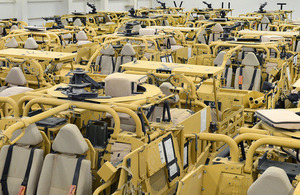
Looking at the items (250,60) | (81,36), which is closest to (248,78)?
(250,60)

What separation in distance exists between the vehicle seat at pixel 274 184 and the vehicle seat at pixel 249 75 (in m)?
7.56

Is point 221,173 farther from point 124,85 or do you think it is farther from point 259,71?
point 259,71

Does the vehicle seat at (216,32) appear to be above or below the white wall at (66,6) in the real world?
below

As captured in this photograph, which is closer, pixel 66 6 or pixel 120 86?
pixel 120 86

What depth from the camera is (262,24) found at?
23969mm

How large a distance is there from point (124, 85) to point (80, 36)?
11.7 metres

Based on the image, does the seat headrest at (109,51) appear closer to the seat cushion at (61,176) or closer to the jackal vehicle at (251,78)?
the jackal vehicle at (251,78)

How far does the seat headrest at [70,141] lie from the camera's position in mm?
5466

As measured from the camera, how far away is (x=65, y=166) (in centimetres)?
559

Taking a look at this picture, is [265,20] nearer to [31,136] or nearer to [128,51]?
[128,51]

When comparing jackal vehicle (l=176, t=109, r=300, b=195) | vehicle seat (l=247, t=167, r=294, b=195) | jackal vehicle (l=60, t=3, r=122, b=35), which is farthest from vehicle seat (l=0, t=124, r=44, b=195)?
jackal vehicle (l=60, t=3, r=122, b=35)

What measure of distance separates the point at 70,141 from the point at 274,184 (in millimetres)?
2447

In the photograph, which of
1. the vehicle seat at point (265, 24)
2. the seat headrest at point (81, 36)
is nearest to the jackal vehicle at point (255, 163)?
the seat headrest at point (81, 36)

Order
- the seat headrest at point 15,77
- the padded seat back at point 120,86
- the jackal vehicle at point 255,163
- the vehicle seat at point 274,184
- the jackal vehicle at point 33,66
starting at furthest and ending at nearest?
the jackal vehicle at point 33,66 < the seat headrest at point 15,77 < the padded seat back at point 120,86 < the jackal vehicle at point 255,163 < the vehicle seat at point 274,184
